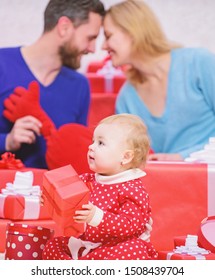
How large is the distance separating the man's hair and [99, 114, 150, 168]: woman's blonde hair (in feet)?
2.23

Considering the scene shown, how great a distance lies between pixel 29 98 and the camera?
6.05 feet

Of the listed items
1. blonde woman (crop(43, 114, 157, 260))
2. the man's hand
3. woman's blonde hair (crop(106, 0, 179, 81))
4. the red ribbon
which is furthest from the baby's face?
woman's blonde hair (crop(106, 0, 179, 81))

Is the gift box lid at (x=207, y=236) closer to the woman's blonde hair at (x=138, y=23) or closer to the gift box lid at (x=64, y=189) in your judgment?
the gift box lid at (x=64, y=189)

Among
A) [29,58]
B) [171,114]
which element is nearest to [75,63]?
[29,58]

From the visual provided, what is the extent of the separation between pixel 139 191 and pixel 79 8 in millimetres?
776

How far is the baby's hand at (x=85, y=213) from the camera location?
1.22 metres

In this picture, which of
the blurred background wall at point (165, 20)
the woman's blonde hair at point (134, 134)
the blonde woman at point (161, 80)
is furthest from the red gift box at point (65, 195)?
the blurred background wall at point (165, 20)

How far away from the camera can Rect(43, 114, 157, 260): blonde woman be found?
1.27 metres

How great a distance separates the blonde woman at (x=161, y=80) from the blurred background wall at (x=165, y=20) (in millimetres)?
35

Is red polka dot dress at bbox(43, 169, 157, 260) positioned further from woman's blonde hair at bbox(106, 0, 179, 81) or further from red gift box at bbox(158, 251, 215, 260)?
woman's blonde hair at bbox(106, 0, 179, 81)

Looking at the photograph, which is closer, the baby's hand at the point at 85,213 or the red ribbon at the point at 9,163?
the baby's hand at the point at 85,213

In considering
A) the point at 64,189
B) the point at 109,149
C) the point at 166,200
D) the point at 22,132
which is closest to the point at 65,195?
the point at 64,189

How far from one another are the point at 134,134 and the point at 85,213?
0.57ft
